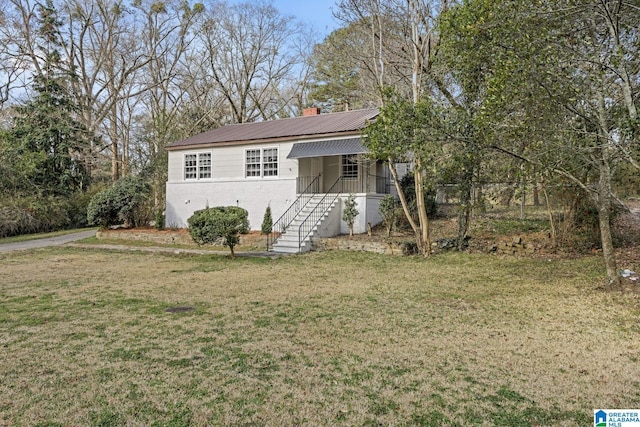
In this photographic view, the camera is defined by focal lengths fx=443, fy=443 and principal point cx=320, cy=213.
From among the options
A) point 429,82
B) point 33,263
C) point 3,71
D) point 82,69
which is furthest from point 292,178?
point 3,71

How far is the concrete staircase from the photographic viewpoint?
14.7m

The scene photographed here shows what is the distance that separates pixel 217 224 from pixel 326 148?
5.76 metres

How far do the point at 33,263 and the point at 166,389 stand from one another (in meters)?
11.6

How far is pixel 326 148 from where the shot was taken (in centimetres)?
1653

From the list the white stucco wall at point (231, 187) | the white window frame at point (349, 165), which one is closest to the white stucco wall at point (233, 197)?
the white stucco wall at point (231, 187)

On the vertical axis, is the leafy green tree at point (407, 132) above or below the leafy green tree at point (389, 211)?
above

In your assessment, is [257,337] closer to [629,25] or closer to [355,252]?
[629,25]

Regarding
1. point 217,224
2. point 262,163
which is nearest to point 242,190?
point 262,163

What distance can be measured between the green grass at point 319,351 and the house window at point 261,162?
9365 mm

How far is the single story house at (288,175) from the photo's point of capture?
16.2m

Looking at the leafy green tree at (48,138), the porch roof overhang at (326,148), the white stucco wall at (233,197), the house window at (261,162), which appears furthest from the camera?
the leafy green tree at (48,138)

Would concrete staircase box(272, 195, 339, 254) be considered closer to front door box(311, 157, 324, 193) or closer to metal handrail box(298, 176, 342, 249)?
metal handrail box(298, 176, 342, 249)

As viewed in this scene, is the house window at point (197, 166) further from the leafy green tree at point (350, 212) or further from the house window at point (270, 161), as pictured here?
the leafy green tree at point (350, 212)

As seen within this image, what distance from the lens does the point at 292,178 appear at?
17812 millimetres
